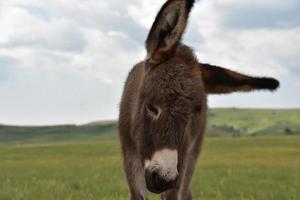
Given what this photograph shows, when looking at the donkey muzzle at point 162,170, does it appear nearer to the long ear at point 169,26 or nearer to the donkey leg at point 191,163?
the long ear at point 169,26

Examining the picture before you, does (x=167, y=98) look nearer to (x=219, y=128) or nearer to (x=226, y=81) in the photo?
(x=226, y=81)

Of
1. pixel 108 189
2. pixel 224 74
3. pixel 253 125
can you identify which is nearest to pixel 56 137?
pixel 253 125

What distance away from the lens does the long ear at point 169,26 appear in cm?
566

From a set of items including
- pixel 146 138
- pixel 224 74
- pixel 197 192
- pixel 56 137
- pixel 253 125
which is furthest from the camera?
pixel 253 125

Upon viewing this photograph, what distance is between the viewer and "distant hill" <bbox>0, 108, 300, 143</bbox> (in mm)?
120750

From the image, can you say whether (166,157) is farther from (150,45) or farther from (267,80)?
(267,80)

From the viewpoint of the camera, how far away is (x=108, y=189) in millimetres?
15812

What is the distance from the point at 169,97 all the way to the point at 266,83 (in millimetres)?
1908

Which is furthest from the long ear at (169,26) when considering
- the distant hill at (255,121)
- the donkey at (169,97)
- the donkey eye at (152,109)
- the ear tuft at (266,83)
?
the distant hill at (255,121)

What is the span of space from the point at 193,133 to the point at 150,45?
1420 mm

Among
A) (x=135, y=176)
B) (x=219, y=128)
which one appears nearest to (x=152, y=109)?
(x=135, y=176)

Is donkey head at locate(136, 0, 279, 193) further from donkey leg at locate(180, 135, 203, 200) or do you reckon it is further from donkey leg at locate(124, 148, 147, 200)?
donkey leg at locate(180, 135, 203, 200)

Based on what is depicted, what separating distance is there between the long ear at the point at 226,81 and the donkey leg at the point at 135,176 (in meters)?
1.40

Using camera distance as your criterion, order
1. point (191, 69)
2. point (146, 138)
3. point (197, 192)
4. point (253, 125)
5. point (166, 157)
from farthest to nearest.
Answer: point (253, 125) < point (197, 192) < point (191, 69) < point (146, 138) < point (166, 157)
